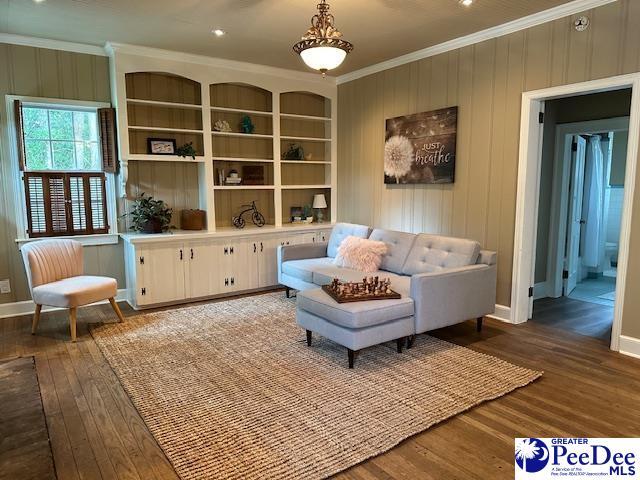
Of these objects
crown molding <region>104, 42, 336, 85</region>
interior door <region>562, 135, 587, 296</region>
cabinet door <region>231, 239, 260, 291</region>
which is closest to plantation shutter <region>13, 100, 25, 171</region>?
crown molding <region>104, 42, 336, 85</region>

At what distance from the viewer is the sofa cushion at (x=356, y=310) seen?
10.3 ft

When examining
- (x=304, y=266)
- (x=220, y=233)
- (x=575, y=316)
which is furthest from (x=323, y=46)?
(x=575, y=316)

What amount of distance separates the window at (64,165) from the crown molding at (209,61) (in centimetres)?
67

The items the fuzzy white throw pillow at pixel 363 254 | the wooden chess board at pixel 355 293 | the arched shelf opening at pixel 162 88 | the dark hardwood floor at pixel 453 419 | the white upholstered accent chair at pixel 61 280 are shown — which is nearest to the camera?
the dark hardwood floor at pixel 453 419

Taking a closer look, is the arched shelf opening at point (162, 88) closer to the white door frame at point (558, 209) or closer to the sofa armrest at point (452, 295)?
the sofa armrest at point (452, 295)

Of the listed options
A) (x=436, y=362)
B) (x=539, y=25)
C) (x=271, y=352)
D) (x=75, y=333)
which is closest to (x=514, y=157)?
(x=539, y=25)

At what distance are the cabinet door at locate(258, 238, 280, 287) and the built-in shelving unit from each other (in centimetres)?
38

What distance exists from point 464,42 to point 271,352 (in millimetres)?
3577

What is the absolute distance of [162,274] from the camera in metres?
4.81

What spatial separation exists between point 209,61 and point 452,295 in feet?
12.5

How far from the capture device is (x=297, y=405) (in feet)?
8.84

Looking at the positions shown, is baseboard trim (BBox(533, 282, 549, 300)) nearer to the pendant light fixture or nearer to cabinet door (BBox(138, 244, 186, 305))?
the pendant light fixture

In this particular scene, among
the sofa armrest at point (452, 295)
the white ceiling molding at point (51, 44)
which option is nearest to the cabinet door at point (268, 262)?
the sofa armrest at point (452, 295)

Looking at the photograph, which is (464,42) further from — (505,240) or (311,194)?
(311,194)
